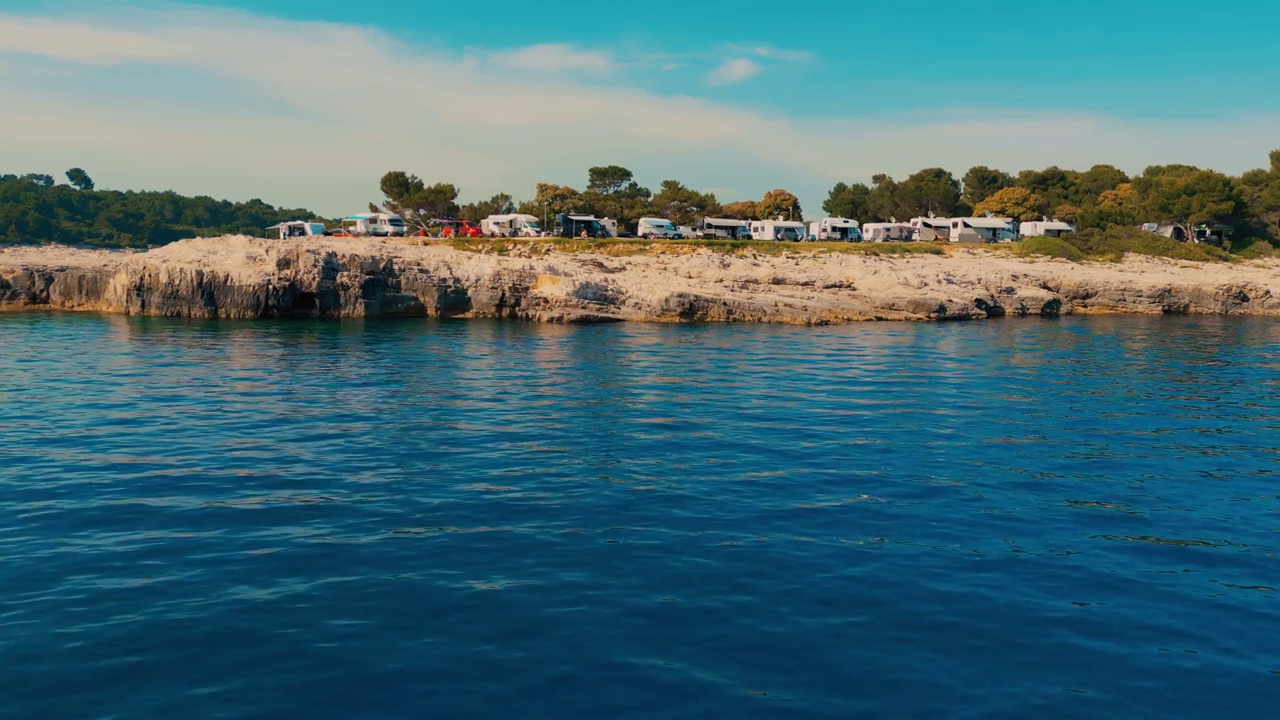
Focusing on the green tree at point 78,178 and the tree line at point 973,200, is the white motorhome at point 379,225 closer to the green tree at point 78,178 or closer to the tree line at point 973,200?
the tree line at point 973,200

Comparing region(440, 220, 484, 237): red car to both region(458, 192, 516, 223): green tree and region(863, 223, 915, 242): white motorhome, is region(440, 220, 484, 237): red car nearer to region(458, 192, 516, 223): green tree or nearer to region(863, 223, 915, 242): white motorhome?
region(458, 192, 516, 223): green tree

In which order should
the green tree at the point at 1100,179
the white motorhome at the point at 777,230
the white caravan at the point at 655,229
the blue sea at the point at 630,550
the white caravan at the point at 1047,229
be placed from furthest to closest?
the green tree at the point at 1100,179 → the white caravan at the point at 1047,229 → the white motorhome at the point at 777,230 → the white caravan at the point at 655,229 → the blue sea at the point at 630,550

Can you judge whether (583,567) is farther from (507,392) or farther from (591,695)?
(507,392)

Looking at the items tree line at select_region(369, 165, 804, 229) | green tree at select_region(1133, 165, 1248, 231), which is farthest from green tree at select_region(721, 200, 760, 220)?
green tree at select_region(1133, 165, 1248, 231)

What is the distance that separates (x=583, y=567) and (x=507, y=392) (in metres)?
15.4

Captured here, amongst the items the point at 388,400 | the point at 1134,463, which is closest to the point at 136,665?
the point at 388,400

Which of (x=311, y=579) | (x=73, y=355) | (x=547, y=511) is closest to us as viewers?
(x=311, y=579)

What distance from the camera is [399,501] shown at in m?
15.3

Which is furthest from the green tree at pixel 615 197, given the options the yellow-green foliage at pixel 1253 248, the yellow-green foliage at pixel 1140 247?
the yellow-green foliage at pixel 1253 248

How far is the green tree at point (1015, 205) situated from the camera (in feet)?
375

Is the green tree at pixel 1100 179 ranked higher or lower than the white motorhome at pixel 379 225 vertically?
higher

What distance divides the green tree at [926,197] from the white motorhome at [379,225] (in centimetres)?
7120

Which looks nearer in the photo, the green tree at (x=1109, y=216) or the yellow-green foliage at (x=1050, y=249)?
the yellow-green foliage at (x=1050, y=249)

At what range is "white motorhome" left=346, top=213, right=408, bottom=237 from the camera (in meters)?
86.9
